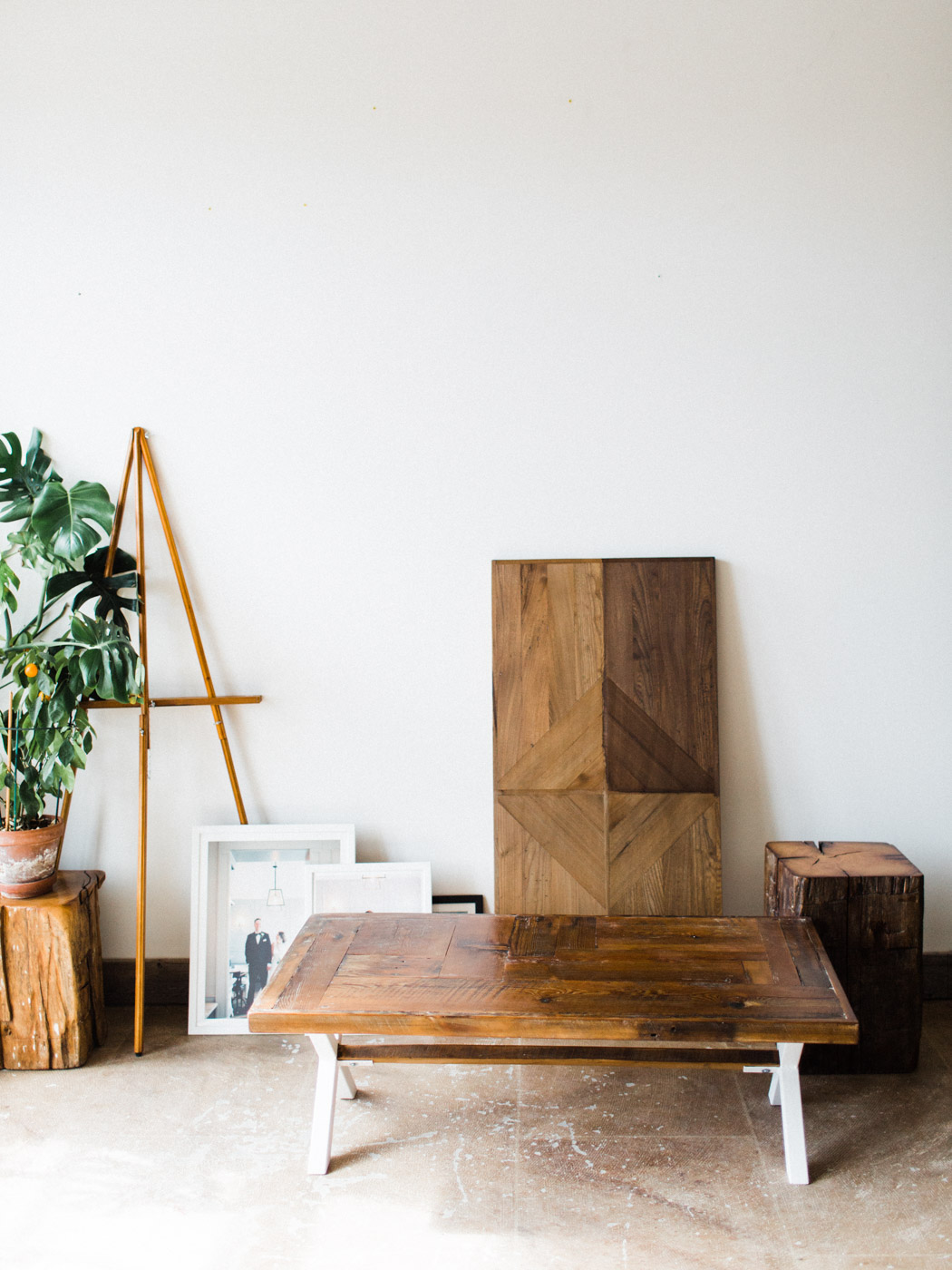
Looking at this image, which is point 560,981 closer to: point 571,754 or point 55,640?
point 571,754

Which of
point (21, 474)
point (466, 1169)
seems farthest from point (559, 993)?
point (21, 474)

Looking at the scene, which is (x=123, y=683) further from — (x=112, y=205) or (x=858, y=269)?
(x=858, y=269)

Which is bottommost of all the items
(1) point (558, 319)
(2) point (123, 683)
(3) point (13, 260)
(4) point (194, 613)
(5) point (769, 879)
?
(5) point (769, 879)

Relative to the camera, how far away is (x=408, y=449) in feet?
9.12

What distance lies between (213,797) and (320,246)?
165 centimetres

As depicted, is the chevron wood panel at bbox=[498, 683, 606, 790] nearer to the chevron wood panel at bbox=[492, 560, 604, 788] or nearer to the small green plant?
the chevron wood panel at bbox=[492, 560, 604, 788]

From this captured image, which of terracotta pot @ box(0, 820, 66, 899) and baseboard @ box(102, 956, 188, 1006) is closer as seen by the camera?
terracotta pot @ box(0, 820, 66, 899)

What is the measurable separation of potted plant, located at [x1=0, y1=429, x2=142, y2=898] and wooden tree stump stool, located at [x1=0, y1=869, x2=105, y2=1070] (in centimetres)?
9

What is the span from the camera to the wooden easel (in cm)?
264

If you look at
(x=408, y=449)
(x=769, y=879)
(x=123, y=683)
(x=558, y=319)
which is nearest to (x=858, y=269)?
(x=558, y=319)

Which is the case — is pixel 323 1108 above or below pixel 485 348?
below

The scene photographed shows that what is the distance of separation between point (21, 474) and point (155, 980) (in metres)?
1.55

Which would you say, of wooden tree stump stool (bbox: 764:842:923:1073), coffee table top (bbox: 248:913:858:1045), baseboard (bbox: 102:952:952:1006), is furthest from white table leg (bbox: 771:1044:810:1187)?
baseboard (bbox: 102:952:952:1006)

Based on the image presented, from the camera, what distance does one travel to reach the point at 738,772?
280 cm
